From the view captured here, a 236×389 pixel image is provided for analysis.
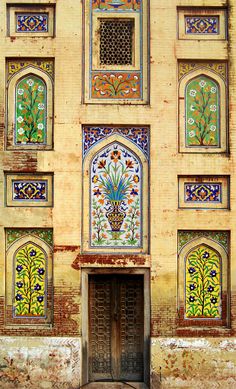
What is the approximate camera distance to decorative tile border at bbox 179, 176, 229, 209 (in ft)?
36.2

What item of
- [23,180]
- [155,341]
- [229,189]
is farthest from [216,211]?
[23,180]

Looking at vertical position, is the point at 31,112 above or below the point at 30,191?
above

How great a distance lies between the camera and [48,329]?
10.9 meters

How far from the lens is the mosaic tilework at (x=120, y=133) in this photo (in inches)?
437

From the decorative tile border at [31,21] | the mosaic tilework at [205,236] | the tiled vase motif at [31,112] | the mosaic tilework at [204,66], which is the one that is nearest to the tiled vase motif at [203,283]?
the mosaic tilework at [205,236]

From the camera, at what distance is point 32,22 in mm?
11266

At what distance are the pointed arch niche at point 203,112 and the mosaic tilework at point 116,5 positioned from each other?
4.78ft

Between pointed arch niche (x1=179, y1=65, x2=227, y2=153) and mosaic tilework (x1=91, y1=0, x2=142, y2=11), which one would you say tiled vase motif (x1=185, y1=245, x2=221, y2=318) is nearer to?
pointed arch niche (x1=179, y1=65, x2=227, y2=153)

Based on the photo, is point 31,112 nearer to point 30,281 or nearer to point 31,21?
point 31,21

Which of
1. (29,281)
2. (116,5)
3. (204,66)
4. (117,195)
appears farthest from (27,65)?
(29,281)

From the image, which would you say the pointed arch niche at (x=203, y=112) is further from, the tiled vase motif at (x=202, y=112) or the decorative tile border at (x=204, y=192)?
the decorative tile border at (x=204, y=192)

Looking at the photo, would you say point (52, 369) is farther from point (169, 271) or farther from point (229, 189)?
point (229, 189)

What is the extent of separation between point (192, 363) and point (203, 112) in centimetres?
412

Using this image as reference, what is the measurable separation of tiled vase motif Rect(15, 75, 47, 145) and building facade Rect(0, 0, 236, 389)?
0.02m
